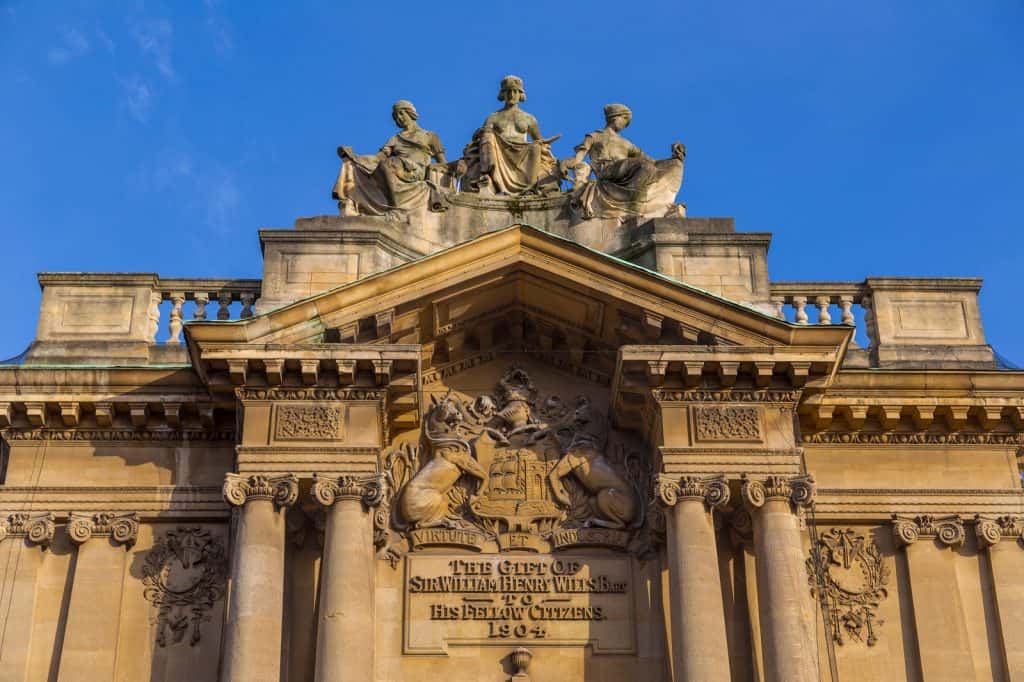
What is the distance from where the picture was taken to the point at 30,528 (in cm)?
2012

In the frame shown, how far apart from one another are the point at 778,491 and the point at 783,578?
1.16m

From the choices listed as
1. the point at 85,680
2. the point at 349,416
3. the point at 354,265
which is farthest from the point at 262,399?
the point at 85,680

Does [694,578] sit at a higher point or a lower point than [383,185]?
lower

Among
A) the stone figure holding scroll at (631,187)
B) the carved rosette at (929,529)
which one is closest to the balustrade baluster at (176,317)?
the stone figure holding scroll at (631,187)

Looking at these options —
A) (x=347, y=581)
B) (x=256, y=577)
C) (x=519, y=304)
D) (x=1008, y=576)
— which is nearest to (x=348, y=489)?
(x=347, y=581)

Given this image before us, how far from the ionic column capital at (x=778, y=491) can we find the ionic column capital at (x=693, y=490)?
276mm

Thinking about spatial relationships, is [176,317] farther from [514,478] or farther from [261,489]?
[514,478]

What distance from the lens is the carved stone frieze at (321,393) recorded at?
20000 millimetres

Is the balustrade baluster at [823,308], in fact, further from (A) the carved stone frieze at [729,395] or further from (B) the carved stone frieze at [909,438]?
(A) the carved stone frieze at [729,395]

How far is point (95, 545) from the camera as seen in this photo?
2012 cm

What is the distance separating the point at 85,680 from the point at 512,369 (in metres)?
7.04

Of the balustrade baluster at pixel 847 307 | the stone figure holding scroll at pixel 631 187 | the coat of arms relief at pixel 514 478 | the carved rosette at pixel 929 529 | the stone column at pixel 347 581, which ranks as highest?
the stone figure holding scroll at pixel 631 187

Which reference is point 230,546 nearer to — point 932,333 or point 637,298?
point 637,298

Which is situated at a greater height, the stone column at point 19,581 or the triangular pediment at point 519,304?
the triangular pediment at point 519,304
